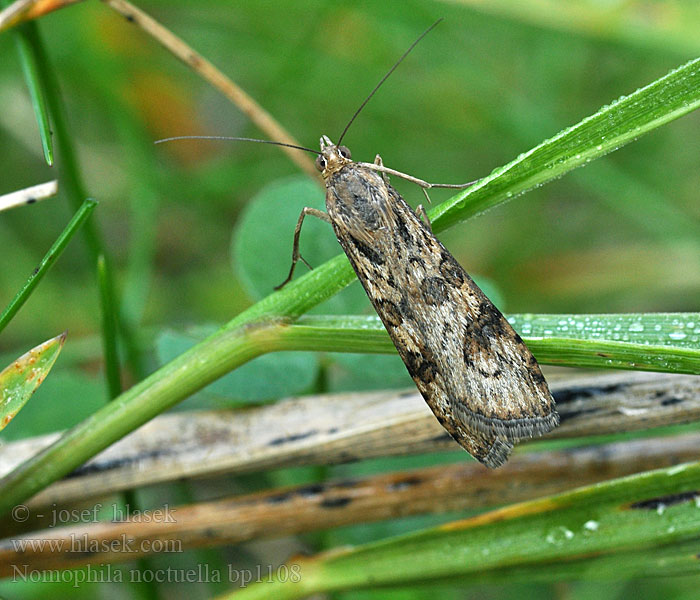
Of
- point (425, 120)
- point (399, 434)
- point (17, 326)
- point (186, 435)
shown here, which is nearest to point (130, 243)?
point (17, 326)

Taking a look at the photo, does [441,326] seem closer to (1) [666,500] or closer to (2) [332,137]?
(1) [666,500]

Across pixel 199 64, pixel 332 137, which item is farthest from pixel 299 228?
pixel 332 137

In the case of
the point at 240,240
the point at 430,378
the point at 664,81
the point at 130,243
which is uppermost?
the point at 130,243

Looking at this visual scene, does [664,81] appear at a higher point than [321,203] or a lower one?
lower

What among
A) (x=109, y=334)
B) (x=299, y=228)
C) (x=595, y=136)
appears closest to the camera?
(x=595, y=136)

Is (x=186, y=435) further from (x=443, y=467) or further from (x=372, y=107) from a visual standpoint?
(x=372, y=107)

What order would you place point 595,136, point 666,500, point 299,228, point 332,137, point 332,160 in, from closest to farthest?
1. point 595,136
2. point 666,500
3. point 299,228
4. point 332,160
5. point 332,137

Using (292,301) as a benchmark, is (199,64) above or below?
above
